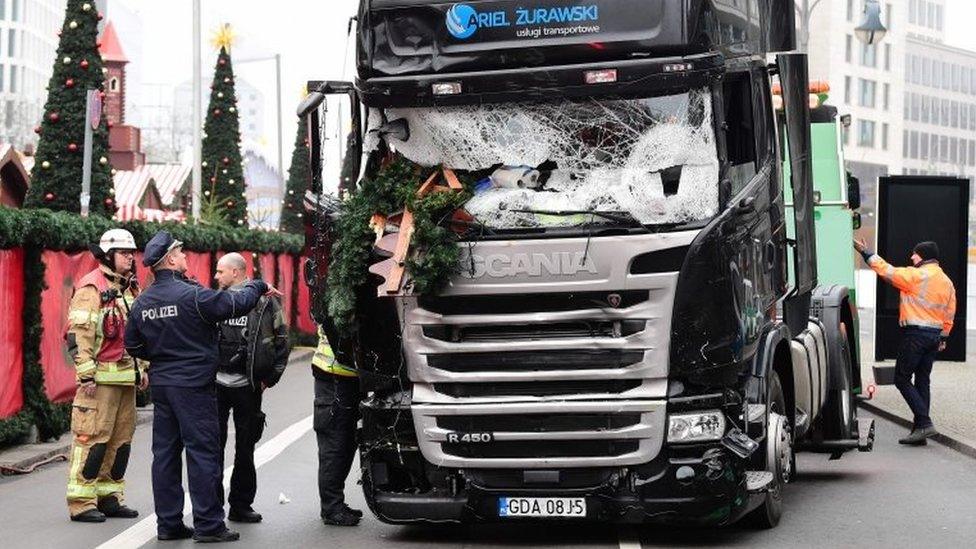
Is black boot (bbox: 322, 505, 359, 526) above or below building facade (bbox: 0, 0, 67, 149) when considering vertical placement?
below

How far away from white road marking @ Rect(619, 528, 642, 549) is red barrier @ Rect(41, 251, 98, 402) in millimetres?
7826

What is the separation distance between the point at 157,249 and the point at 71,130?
14.4 meters

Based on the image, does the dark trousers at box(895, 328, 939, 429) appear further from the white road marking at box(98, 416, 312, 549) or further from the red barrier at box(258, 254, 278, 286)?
the red barrier at box(258, 254, 278, 286)

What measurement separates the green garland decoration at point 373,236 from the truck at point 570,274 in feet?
0.27

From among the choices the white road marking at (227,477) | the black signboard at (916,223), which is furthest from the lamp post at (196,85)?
the white road marking at (227,477)

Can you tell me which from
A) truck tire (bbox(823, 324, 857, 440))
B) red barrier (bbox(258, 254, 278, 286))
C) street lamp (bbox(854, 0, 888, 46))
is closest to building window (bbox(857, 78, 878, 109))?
street lamp (bbox(854, 0, 888, 46))

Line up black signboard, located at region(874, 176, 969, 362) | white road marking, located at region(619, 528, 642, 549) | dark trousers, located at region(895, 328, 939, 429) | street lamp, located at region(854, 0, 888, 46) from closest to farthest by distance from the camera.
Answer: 1. white road marking, located at region(619, 528, 642, 549)
2. dark trousers, located at region(895, 328, 939, 429)
3. black signboard, located at region(874, 176, 969, 362)
4. street lamp, located at region(854, 0, 888, 46)

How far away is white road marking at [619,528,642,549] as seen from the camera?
10.6m

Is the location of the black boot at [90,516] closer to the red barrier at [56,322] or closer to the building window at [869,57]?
the red barrier at [56,322]

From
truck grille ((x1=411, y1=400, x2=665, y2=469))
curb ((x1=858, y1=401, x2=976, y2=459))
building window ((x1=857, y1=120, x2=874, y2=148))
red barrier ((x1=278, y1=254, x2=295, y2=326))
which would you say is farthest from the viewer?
building window ((x1=857, y1=120, x2=874, y2=148))

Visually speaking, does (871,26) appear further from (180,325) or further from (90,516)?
(180,325)

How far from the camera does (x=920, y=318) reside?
16750mm

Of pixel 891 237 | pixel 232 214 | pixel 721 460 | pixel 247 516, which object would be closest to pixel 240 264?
pixel 247 516

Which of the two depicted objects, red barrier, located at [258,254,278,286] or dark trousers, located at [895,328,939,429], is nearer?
dark trousers, located at [895,328,939,429]
